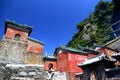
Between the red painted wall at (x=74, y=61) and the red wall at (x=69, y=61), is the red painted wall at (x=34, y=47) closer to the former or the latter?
the red wall at (x=69, y=61)

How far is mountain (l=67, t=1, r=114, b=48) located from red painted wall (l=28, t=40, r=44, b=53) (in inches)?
640

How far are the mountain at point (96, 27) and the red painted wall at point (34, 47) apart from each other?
16248 millimetres

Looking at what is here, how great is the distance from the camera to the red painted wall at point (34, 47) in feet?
87.6

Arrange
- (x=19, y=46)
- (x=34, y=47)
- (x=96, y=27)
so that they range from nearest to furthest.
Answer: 1. (x=19, y=46)
2. (x=34, y=47)
3. (x=96, y=27)

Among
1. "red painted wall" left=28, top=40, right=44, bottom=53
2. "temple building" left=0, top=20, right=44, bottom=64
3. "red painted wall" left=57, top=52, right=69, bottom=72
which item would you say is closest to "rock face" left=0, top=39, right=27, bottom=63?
"temple building" left=0, top=20, right=44, bottom=64

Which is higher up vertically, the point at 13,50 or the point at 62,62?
the point at 13,50

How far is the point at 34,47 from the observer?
1069 inches

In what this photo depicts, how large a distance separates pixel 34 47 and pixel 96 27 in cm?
2573

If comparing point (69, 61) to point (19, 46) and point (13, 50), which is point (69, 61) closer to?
point (19, 46)

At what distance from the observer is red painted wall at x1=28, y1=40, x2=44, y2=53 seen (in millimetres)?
26694

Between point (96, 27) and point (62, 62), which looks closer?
point (62, 62)

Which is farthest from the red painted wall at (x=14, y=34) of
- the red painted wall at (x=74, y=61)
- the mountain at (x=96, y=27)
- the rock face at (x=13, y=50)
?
the mountain at (x=96, y=27)

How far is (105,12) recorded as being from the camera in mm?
47375

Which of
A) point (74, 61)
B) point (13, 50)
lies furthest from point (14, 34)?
point (74, 61)
